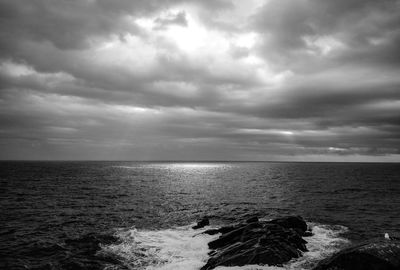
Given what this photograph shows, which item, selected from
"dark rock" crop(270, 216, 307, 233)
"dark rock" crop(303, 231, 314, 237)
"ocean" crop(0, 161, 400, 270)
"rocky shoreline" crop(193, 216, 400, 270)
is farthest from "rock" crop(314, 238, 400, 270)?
"dark rock" crop(303, 231, 314, 237)

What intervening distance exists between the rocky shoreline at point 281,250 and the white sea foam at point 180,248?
2.58ft

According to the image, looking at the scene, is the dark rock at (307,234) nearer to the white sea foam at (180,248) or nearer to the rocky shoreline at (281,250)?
the rocky shoreline at (281,250)

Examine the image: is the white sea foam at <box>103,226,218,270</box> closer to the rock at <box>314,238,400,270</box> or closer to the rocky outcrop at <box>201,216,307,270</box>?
the rocky outcrop at <box>201,216,307,270</box>

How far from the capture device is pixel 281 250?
23203 millimetres

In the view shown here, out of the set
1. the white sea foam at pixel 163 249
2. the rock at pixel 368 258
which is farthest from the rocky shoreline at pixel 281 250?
the white sea foam at pixel 163 249

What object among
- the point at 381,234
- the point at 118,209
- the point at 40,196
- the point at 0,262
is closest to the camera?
the point at 0,262

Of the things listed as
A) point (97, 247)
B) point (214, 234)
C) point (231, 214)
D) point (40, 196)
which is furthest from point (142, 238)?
point (40, 196)

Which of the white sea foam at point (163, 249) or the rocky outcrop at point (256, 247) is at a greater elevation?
the rocky outcrop at point (256, 247)

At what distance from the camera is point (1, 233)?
33.8 metres

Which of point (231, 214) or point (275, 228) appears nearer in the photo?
point (275, 228)

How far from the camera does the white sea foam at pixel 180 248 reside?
23609 millimetres

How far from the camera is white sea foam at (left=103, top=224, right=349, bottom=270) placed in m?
23.6

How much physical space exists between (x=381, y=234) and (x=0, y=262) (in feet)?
134

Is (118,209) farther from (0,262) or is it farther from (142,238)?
(0,262)
